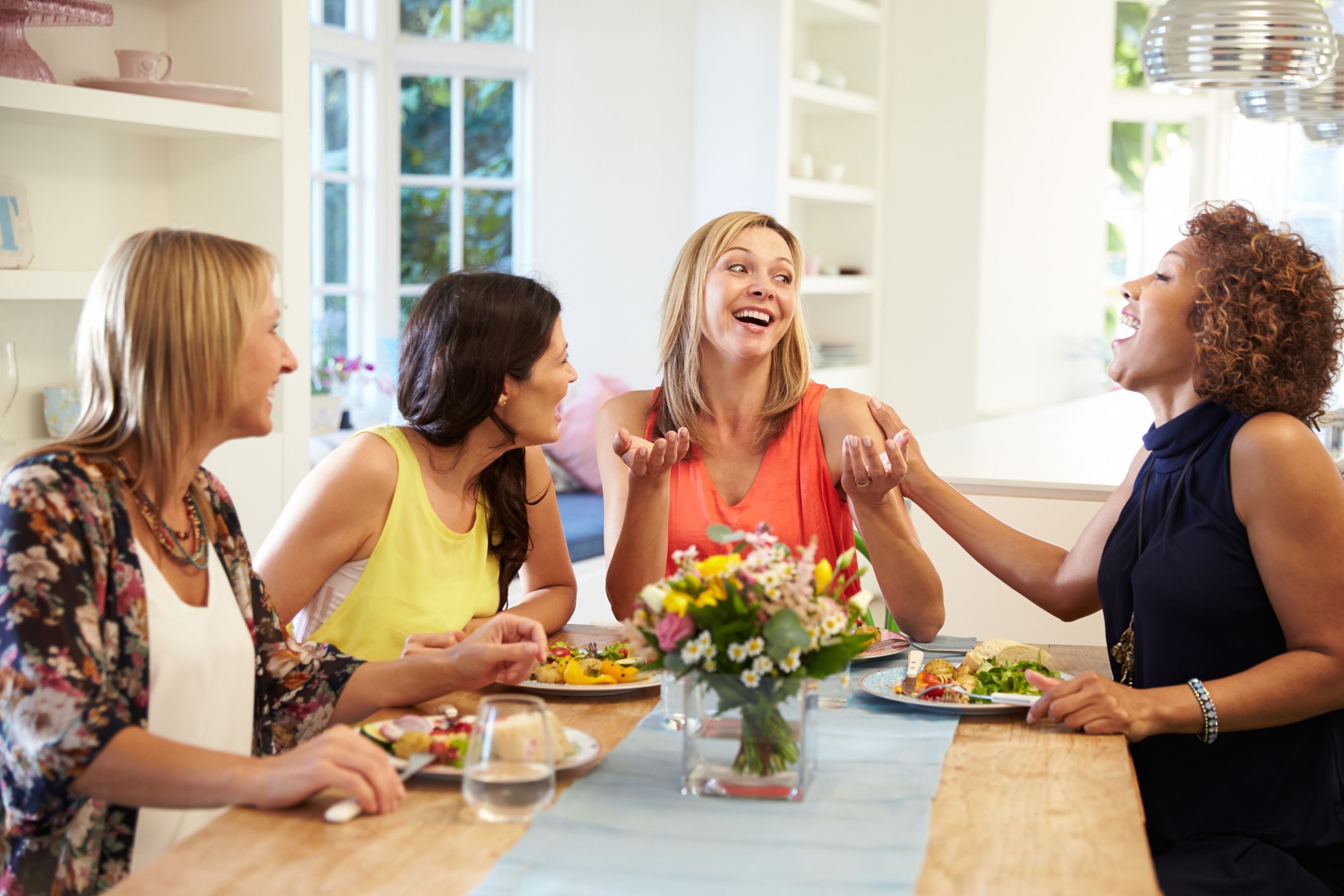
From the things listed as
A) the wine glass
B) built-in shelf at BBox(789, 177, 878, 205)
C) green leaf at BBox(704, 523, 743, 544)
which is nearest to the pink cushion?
built-in shelf at BBox(789, 177, 878, 205)

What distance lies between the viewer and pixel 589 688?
66.0 inches

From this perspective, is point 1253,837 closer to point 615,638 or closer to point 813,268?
point 615,638

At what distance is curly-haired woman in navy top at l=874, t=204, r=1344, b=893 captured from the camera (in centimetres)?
165

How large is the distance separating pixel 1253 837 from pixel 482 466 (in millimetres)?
1211

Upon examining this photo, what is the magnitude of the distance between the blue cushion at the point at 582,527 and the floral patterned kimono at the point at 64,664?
302cm

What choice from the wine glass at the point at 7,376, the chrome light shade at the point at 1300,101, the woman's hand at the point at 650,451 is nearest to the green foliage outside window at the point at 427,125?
the wine glass at the point at 7,376

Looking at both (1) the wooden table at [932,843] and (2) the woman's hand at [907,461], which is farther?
(2) the woman's hand at [907,461]

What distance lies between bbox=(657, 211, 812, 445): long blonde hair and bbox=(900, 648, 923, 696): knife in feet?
1.96

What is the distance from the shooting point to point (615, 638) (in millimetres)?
2020

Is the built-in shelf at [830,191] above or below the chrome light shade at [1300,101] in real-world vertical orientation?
below

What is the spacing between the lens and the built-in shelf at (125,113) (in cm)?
274

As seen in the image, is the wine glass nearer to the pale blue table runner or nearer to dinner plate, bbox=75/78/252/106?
dinner plate, bbox=75/78/252/106

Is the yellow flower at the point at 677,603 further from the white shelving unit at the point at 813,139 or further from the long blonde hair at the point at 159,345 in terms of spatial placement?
the white shelving unit at the point at 813,139

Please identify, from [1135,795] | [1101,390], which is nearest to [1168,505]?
[1135,795]
